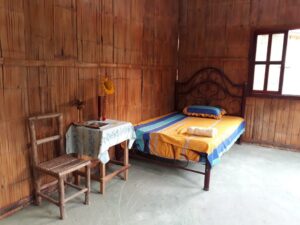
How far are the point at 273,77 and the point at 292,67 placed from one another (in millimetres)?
335

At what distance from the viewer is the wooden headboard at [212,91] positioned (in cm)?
464

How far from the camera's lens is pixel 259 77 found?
14.8ft

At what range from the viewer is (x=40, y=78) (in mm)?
2463

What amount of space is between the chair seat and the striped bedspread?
0.99m

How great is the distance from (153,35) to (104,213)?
3.00 meters

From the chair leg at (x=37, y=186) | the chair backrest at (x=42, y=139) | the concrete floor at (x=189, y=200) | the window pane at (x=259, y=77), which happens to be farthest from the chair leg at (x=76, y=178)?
the window pane at (x=259, y=77)

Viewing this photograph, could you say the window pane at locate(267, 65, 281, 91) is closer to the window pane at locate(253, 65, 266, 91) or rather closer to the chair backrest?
the window pane at locate(253, 65, 266, 91)

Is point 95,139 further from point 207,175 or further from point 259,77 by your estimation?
point 259,77

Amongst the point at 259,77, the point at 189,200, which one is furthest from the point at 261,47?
the point at 189,200

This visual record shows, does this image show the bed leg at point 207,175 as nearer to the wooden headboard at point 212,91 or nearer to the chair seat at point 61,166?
the chair seat at point 61,166

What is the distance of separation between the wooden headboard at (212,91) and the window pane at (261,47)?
56cm

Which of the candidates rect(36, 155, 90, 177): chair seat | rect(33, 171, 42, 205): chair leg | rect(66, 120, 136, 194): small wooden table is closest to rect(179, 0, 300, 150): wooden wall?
rect(66, 120, 136, 194): small wooden table

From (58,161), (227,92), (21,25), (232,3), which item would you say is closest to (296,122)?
(227,92)

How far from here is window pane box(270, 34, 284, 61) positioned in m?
4.26
